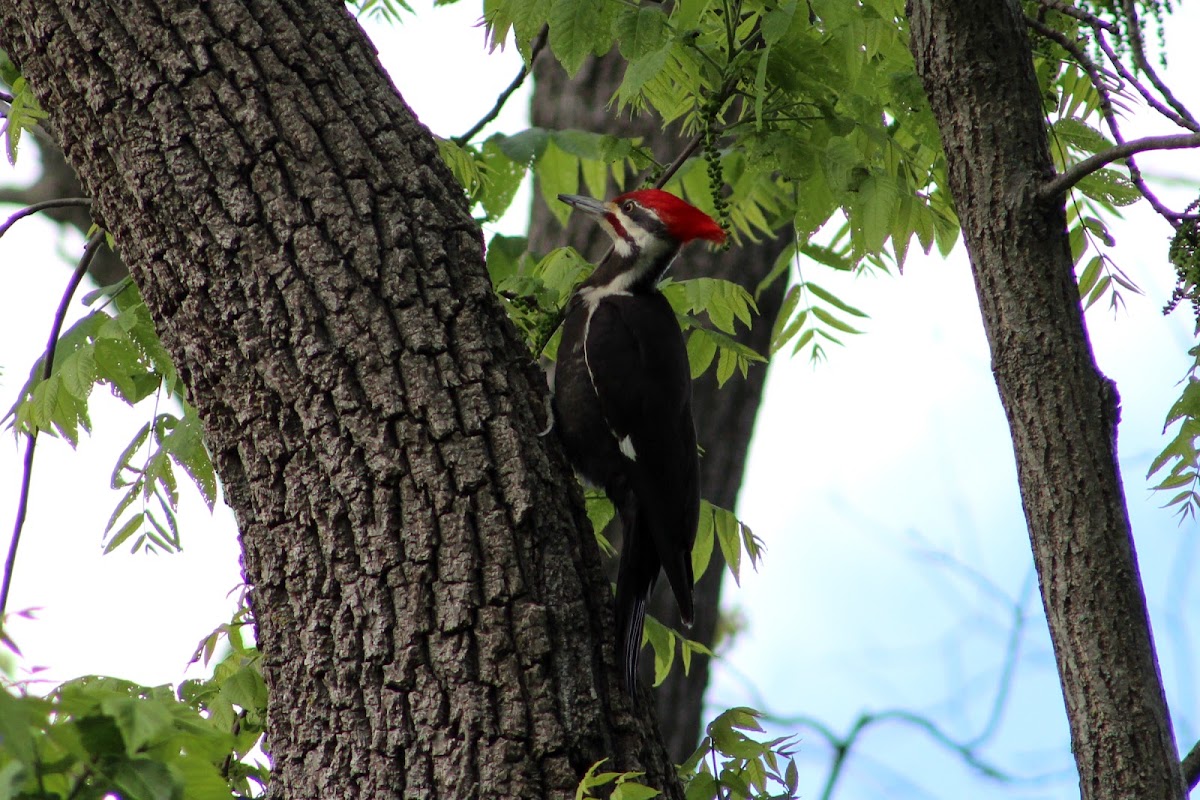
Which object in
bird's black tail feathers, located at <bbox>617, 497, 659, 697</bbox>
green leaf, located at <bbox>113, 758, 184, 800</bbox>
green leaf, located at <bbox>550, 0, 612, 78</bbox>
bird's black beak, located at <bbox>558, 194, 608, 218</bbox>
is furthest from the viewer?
bird's black beak, located at <bbox>558, 194, 608, 218</bbox>

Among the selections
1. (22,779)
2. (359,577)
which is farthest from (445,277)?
(22,779)

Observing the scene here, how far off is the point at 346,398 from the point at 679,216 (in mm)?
1569

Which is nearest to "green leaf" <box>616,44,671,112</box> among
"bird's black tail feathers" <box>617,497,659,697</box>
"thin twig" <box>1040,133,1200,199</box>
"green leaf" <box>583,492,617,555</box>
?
"thin twig" <box>1040,133,1200,199</box>

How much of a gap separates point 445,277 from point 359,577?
561 millimetres

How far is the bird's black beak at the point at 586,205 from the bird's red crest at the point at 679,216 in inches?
2.1

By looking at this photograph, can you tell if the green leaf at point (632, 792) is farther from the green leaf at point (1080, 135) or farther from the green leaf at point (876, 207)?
the green leaf at point (1080, 135)

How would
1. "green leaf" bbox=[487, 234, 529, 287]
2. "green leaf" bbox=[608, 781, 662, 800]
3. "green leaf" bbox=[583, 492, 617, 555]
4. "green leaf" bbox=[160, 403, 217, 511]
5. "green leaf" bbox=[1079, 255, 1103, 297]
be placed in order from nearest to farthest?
"green leaf" bbox=[608, 781, 662, 800]
"green leaf" bbox=[160, 403, 217, 511]
"green leaf" bbox=[1079, 255, 1103, 297]
"green leaf" bbox=[583, 492, 617, 555]
"green leaf" bbox=[487, 234, 529, 287]

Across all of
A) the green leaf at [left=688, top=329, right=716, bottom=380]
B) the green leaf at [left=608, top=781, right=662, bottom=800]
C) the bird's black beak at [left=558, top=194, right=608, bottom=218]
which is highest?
the bird's black beak at [left=558, top=194, right=608, bottom=218]

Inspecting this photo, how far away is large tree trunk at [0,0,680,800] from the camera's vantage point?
1843mm

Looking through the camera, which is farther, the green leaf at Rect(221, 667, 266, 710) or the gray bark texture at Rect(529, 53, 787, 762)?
the gray bark texture at Rect(529, 53, 787, 762)

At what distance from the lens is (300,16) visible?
218 centimetres

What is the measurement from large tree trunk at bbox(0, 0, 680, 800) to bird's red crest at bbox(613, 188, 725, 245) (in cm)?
109

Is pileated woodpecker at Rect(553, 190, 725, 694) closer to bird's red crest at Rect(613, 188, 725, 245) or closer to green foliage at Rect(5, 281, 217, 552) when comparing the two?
bird's red crest at Rect(613, 188, 725, 245)

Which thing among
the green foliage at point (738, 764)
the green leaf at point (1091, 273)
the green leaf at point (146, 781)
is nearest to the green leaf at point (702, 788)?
the green foliage at point (738, 764)
